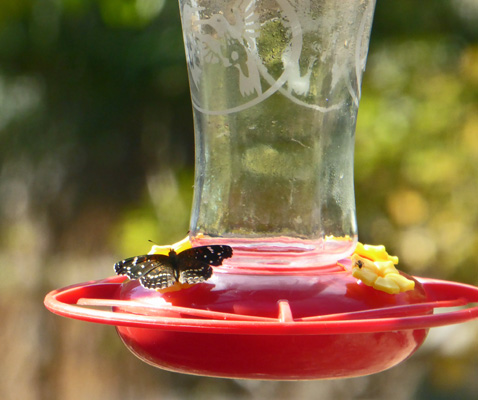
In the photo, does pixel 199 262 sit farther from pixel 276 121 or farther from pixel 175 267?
pixel 276 121

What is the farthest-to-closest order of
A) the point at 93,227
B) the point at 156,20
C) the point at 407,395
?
1. the point at 407,395
2. the point at 93,227
3. the point at 156,20

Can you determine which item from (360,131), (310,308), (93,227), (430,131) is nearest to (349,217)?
(310,308)

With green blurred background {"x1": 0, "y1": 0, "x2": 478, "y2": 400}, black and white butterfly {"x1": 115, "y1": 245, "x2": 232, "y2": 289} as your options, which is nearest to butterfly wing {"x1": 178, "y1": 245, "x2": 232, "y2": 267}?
black and white butterfly {"x1": 115, "y1": 245, "x2": 232, "y2": 289}

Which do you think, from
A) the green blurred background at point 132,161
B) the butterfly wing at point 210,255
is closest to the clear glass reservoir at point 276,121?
the butterfly wing at point 210,255

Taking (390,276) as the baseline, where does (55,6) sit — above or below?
above

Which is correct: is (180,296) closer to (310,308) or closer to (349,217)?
(310,308)

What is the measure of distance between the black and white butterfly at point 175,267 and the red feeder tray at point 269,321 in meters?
0.04

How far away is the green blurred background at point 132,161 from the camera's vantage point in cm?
471

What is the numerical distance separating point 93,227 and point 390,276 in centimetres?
407

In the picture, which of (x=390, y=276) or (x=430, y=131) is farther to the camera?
(x=430, y=131)

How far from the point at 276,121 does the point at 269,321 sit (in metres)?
0.50

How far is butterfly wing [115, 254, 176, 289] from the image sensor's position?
1327mm

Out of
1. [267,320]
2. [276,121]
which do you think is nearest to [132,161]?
[276,121]

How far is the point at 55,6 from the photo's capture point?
4668 mm
